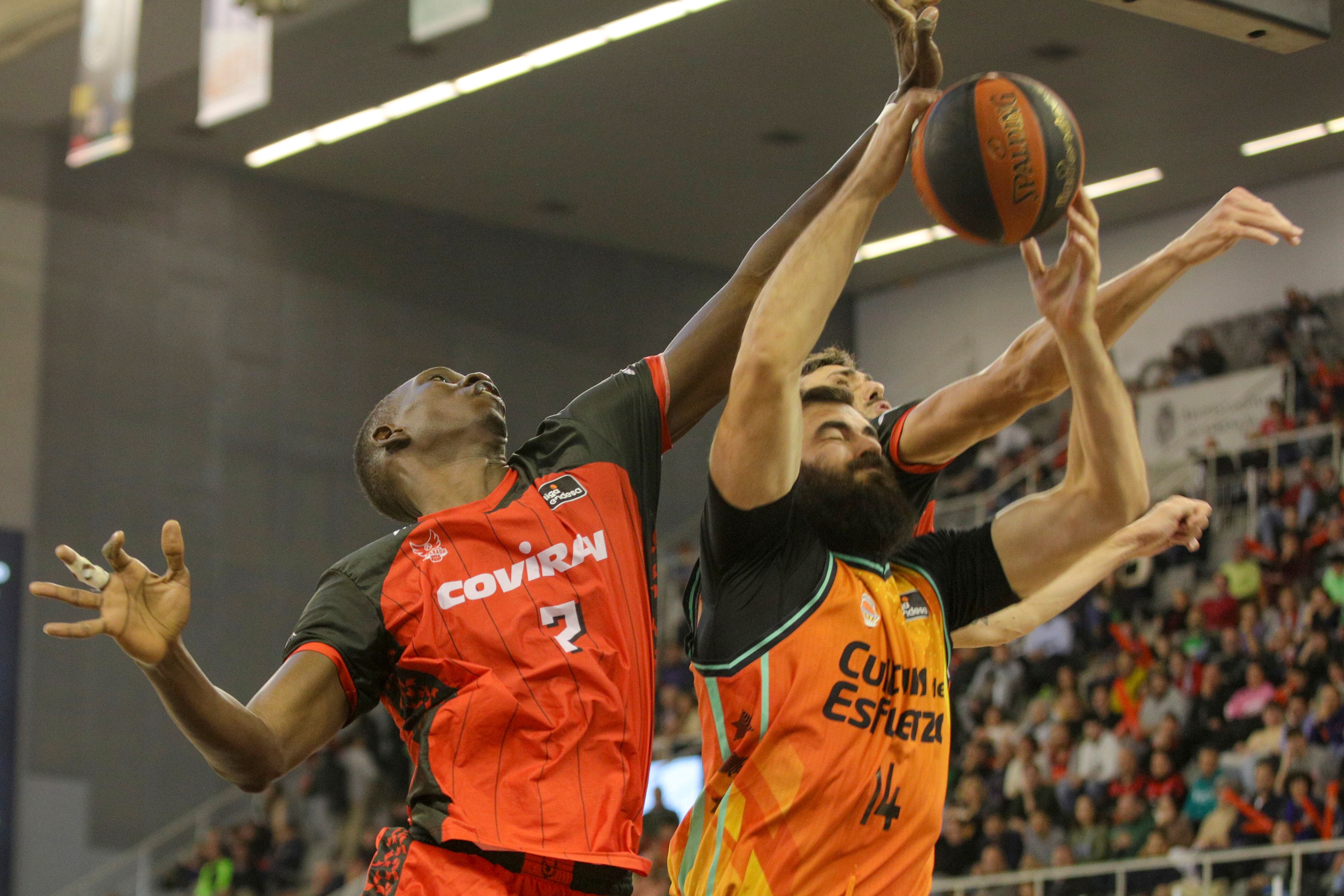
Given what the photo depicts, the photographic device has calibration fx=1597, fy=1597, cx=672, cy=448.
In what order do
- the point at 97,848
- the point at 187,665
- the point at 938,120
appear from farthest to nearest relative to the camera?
the point at 97,848 → the point at 938,120 → the point at 187,665

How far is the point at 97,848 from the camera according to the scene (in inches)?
709

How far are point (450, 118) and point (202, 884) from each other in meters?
8.84

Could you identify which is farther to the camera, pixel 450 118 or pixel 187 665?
pixel 450 118

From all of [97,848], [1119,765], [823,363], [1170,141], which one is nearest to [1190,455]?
[1170,141]

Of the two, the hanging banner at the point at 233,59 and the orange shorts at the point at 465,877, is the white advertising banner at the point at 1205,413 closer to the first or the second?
the hanging banner at the point at 233,59

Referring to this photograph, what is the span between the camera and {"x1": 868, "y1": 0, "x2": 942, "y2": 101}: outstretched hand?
3596 mm

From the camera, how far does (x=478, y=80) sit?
17203mm

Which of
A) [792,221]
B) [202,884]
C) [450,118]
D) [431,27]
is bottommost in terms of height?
[202,884]

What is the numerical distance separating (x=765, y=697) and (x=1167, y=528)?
3.94 feet

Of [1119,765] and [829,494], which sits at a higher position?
[829,494]

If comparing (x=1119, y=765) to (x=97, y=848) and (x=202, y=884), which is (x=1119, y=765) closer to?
(x=202, y=884)

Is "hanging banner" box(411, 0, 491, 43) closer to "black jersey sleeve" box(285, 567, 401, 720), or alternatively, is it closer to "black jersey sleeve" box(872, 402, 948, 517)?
"black jersey sleeve" box(872, 402, 948, 517)

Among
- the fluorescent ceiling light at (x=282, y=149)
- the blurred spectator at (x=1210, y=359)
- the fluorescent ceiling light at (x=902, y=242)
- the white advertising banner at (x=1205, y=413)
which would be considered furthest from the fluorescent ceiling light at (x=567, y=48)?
the blurred spectator at (x=1210, y=359)

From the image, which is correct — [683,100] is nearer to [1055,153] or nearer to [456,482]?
[456,482]
